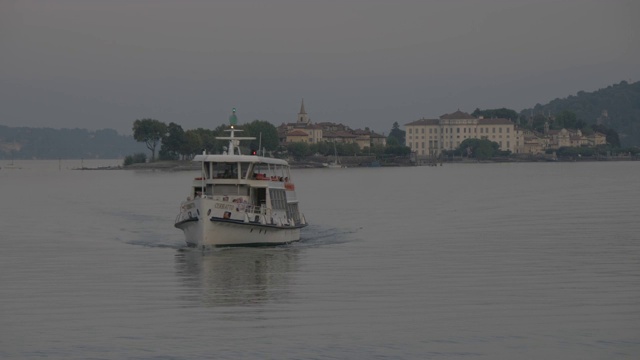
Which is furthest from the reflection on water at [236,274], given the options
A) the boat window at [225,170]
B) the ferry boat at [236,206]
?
the boat window at [225,170]

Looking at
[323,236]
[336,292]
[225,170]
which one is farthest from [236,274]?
[323,236]

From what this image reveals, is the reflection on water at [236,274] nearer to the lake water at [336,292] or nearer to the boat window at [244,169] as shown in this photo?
the lake water at [336,292]

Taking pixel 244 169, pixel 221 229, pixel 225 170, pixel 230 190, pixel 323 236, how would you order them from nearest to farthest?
pixel 221 229
pixel 230 190
pixel 225 170
pixel 244 169
pixel 323 236

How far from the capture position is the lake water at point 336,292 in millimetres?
26531

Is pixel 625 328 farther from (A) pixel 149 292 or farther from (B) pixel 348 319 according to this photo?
(A) pixel 149 292

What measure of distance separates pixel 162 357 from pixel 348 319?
239 inches

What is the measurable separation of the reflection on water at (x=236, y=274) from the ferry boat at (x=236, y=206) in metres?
0.59

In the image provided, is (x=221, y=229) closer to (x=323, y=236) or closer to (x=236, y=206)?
(x=236, y=206)

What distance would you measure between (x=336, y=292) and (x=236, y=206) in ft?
41.9

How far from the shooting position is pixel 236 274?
3988cm

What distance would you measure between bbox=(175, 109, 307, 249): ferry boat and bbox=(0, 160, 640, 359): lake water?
756mm

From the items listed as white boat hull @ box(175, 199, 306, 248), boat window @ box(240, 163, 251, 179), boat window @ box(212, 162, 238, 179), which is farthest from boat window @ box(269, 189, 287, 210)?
boat window @ box(212, 162, 238, 179)

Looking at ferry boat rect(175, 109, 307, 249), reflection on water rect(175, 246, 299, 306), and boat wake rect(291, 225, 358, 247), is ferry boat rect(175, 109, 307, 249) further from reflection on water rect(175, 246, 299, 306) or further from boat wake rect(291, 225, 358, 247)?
boat wake rect(291, 225, 358, 247)

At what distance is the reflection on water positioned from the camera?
3438 cm
